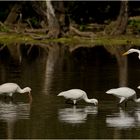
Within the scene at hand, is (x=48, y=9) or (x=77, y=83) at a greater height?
(x=48, y=9)

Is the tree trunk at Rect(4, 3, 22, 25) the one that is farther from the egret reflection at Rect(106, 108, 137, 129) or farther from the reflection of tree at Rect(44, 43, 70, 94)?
the egret reflection at Rect(106, 108, 137, 129)

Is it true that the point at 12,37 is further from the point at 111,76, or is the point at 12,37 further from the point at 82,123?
the point at 82,123

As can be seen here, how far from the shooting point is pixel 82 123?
674 inches

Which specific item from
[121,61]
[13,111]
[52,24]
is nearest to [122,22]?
[52,24]

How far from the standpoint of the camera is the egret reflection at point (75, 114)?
57.6ft

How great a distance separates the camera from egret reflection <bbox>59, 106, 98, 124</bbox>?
691 inches

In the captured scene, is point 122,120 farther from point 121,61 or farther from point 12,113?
point 121,61

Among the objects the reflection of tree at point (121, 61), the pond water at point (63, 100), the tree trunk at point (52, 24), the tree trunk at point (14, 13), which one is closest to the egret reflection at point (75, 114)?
the pond water at point (63, 100)

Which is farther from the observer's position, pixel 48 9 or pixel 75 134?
pixel 48 9

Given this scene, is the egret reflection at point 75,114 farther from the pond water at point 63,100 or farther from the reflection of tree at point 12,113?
the reflection of tree at point 12,113

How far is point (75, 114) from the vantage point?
18.5 metres

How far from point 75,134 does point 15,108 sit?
3.92 meters

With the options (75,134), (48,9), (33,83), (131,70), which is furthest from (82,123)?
(48,9)

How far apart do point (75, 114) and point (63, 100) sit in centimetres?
258
